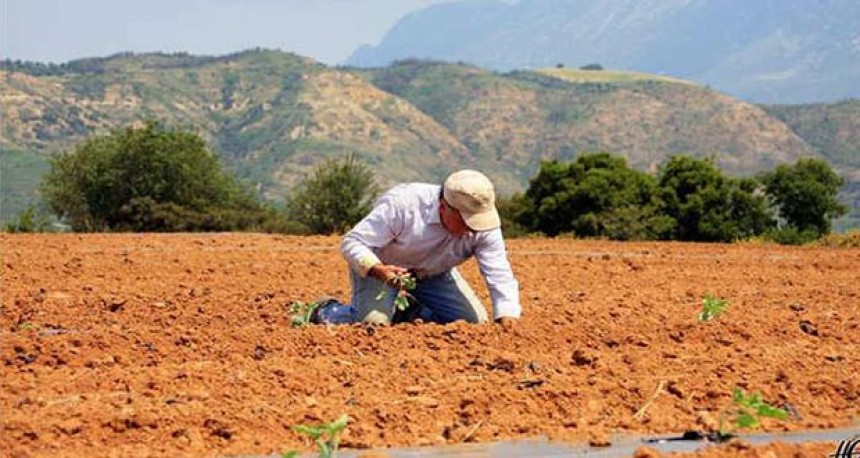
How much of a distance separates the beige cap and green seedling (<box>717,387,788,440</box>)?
2.22 metres

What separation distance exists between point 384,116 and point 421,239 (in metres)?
127

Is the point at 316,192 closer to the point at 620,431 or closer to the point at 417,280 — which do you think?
the point at 417,280

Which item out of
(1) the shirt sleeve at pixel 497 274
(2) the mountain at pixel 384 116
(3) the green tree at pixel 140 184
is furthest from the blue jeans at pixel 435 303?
(2) the mountain at pixel 384 116

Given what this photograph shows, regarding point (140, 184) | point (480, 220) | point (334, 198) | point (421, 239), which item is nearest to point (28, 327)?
point (421, 239)

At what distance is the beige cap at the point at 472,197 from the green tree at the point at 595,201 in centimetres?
1705

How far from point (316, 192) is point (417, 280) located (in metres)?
22.8

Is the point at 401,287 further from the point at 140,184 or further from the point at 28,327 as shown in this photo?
the point at 140,184

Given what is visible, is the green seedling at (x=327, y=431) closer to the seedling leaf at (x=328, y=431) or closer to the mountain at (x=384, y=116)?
the seedling leaf at (x=328, y=431)

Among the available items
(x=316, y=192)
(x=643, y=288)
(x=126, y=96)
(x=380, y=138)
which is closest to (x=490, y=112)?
(x=380, y=138)

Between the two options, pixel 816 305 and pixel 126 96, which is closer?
pixel 816 305

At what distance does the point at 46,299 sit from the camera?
10.2 metres

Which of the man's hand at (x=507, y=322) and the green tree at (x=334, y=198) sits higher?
the man's hand at (x=507, y=322)

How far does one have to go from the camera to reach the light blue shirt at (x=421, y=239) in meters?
8.21

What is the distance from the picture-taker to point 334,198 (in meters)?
31.2
